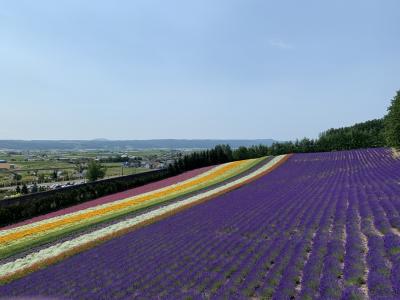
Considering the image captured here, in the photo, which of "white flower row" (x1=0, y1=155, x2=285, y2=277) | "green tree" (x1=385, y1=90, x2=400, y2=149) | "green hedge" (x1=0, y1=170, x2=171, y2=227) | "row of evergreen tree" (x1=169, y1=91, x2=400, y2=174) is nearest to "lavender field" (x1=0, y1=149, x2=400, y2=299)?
"white flower row" (x1=0, y1=155, x2=285, y2=277)

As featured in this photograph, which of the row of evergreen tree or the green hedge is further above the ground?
the row of evergreen tree

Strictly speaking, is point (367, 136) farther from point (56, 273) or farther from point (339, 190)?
point (56, 273)

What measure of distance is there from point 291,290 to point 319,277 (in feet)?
3.82

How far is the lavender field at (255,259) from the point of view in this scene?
10.2 metres

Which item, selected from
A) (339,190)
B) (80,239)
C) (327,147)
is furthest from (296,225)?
(327,147)

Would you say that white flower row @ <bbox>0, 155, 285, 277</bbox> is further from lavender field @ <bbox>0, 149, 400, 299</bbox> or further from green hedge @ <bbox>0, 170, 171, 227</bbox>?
green hedge @ <bbox>0, 170, 171, 227</bbox>

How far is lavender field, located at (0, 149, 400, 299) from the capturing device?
400 inches

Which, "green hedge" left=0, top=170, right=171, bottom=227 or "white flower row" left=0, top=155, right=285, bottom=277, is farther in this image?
"green hedge" left=0, top=170, right=171, bottom=227

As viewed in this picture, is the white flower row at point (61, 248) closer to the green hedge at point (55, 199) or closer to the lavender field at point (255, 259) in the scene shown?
the lavender field at point (255, 259)

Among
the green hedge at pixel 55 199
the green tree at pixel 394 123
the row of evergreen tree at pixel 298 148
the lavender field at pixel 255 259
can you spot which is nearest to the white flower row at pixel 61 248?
the lavender field at pixel 255 259

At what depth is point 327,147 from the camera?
4574 inches

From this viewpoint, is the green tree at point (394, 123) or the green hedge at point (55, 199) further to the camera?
the green tree at point (394, 123)

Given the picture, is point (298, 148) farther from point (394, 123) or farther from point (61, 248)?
point (61, 248)

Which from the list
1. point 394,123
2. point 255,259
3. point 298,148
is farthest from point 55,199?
point 298,148
